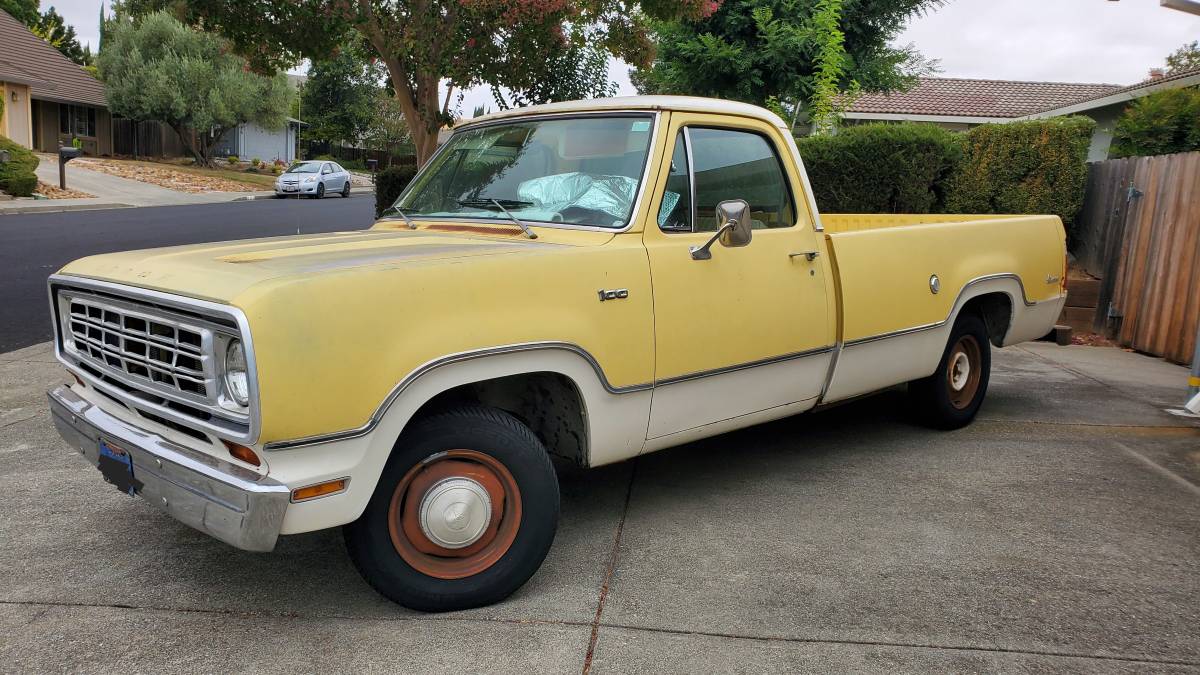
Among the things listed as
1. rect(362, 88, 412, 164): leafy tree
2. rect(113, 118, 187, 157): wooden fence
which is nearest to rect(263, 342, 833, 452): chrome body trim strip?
rect(113, 118, 187, 157): wooden fence

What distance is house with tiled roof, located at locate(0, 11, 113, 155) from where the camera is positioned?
117 feet

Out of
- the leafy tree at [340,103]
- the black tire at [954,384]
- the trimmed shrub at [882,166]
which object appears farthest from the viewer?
the leafy tree at [340,103]

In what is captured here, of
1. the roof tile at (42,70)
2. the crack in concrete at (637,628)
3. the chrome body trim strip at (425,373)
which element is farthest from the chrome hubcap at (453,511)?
the roof tile at (42,70)

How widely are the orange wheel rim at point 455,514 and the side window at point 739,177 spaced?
1.55 metres

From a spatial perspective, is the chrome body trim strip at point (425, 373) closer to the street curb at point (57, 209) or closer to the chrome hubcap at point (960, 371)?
the chrome hubcap at point (960, 371)

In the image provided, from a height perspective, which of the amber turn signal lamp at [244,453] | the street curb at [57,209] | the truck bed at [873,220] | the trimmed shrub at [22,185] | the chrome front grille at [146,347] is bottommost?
the street curb at [57,209]

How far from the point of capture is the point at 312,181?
33156 millimetres

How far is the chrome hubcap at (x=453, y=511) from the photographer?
3367mm

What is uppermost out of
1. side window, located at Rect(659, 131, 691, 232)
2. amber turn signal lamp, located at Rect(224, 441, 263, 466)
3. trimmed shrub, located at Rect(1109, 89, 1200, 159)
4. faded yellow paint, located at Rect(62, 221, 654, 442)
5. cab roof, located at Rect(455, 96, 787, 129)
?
trimmed shrub, located at Rect(1109, 89, 1200, 159)

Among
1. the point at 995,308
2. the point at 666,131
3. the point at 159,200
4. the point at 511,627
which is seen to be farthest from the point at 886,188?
the point at 159,200

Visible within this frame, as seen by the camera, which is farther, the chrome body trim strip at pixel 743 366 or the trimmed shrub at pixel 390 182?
the trimmed shrub at pixel 390 182

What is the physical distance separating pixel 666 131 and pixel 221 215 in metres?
21.1

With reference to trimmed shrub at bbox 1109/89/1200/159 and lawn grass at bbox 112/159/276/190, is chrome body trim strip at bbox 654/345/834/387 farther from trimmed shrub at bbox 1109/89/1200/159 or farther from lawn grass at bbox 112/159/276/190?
lawn grass at bbox 112/159/276/190

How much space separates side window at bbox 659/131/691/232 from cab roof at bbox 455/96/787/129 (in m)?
0.17
